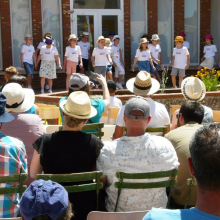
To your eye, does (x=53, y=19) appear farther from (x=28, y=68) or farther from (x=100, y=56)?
(x=100, y=56)

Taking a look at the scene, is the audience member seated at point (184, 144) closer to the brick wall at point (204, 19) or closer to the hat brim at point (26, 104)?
the hat brim at point (26, 104)

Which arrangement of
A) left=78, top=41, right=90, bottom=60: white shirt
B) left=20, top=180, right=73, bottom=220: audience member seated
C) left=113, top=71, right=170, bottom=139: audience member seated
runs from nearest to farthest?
left=20, top=180, right=73, bottom=220: audience member seated, left=113, top=71, right=170, bottom=139: audience member seated, left=78, top=41, right=90, bottom=60: white shirt

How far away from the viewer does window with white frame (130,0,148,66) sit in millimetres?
16484

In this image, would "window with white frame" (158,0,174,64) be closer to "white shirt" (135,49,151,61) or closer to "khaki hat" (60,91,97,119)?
"white shirt" (135,49,151,61)

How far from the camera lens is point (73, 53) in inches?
549

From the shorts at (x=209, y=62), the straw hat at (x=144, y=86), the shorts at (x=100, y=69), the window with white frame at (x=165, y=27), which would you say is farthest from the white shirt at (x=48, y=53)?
→ the straw hat at (x=144, y=86)

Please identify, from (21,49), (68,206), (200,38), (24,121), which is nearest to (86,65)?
(21,49)

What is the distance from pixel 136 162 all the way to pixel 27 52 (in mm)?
11082

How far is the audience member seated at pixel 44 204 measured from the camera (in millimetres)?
2322

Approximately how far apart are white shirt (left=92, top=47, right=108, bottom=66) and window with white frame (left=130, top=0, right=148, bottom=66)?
8.76ft

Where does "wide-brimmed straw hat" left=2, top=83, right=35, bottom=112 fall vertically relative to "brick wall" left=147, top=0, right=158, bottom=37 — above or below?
below

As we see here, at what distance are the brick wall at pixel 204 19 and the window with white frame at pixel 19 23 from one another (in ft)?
20.5

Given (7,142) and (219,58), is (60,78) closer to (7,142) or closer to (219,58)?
(219,58)

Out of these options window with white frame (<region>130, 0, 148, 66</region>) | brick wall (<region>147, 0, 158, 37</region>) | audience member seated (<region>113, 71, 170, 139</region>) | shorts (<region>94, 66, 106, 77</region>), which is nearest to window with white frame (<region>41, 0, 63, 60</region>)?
shorts (<region>94, 66, 106, 77</region>)
